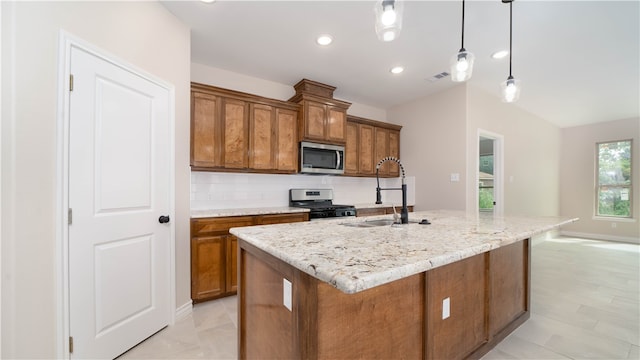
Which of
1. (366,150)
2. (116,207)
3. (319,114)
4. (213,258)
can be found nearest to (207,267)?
(213,258)

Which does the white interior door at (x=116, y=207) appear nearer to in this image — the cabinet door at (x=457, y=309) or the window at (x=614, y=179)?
the cabinet door at (x=457, y=309)

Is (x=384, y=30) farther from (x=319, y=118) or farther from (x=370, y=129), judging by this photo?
(x=370, y=129)

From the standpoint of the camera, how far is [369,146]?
444cm

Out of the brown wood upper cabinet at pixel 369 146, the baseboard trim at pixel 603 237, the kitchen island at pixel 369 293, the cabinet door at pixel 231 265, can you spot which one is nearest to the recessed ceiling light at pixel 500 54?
the brown wood upper cabinet at pixel 369 146

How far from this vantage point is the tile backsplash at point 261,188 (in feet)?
10.6

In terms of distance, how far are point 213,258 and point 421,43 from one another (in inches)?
123

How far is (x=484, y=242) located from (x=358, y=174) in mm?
3153

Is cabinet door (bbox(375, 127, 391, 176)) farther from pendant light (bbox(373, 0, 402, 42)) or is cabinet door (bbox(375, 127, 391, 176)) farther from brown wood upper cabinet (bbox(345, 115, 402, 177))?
pendant light (bbox(373, 0, 402, 42))

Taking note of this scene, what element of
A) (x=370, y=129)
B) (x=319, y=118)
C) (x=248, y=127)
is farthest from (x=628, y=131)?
(x=248, y=127)

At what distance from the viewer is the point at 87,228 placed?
1640 mm

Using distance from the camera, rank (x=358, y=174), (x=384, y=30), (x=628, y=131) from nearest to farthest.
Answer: (x=384, y=30), (x=358, y=174), (x=628, y=131)

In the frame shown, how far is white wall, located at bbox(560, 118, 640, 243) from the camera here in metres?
5.53

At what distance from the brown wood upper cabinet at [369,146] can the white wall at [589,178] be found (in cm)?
Answer: 481

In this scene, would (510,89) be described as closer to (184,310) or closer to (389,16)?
(389,16)
